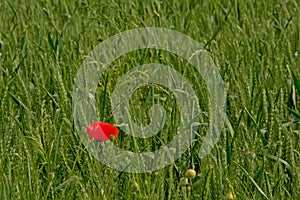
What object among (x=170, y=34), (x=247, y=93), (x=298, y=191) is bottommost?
(x=298, y=191)

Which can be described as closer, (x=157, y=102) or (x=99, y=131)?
(x=99, y=131)

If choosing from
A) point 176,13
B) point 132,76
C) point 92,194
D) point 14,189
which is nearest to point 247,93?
point 132,76

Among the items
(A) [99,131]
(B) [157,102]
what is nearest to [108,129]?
(A) [99,131]

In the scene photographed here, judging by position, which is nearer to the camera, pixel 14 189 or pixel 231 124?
pixel 14 189

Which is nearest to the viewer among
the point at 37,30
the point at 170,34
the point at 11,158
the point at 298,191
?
the point at 298,191

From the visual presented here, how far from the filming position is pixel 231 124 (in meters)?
2.05

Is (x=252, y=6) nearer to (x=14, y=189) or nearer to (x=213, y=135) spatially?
(x=213, y=135)

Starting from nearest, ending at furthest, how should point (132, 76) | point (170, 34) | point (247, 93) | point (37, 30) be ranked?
1. point (247, 93)
2. point (132, 76)
3. point (170, 34)
4. point (37, 30)

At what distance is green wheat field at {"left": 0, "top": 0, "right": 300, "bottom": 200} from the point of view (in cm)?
167

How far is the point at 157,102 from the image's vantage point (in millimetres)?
2070

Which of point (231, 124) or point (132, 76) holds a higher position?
point (132, 76)

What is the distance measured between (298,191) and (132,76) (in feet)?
2.56

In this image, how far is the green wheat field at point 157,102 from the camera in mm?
1665

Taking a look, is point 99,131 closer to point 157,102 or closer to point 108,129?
point 108,129
